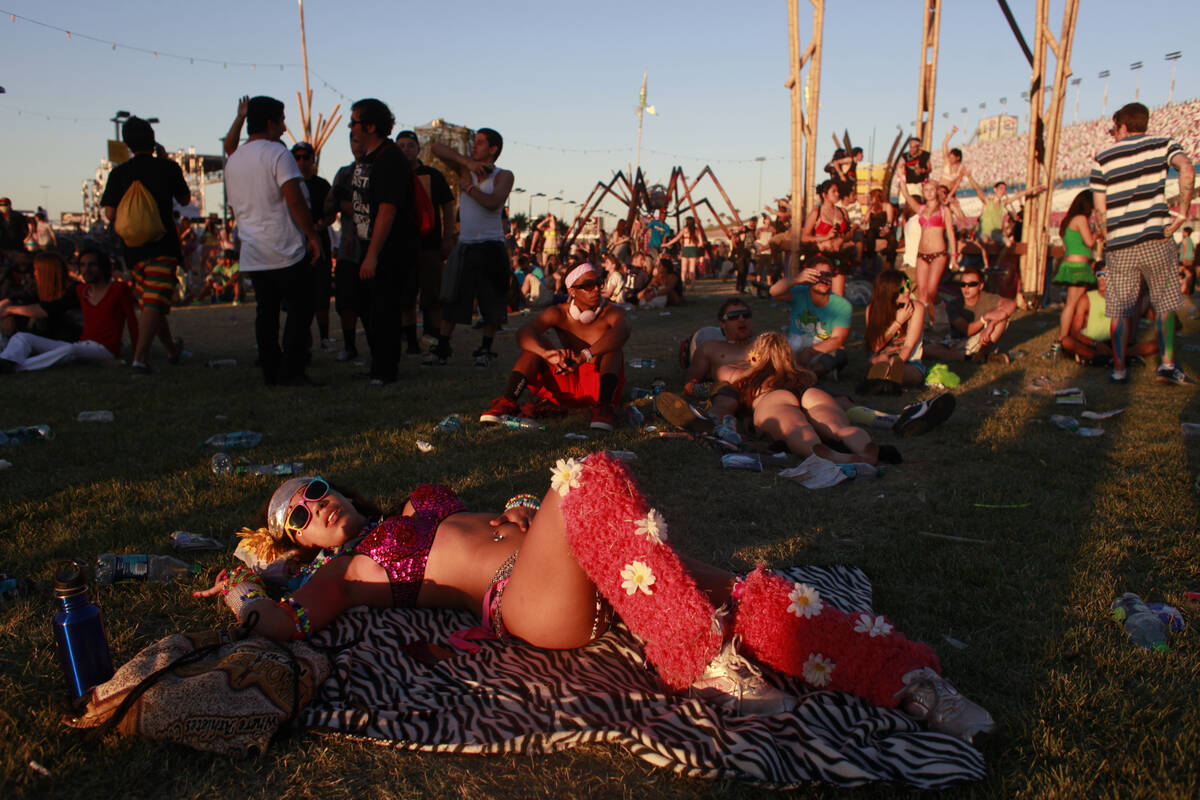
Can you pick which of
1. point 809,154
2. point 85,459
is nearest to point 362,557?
point 85,459

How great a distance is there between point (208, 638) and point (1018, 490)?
3924mm

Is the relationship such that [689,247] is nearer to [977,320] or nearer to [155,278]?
[977,320]

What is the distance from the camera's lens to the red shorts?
6.11m

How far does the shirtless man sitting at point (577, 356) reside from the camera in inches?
233

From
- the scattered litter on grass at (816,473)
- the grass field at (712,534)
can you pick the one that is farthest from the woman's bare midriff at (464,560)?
the scattered litter on grass at (816,473)

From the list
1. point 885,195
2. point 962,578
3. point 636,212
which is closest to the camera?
point 962,578

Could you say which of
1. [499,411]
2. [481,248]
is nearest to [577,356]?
[499,411]

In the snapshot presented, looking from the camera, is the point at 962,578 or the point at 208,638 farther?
the point at 962,578

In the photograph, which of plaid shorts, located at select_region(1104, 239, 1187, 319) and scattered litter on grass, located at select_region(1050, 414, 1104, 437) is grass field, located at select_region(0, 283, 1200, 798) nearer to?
scattered litter on grass, located at select_region(1050, 414, 1104, 437)

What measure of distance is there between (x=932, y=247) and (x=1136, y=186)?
324 centimetres

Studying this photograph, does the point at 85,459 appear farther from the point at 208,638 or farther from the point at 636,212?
the point at 636,212

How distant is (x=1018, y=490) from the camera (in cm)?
431

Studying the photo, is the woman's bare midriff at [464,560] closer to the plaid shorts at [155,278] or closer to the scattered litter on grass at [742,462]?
the scattered litter on grass at [742,462]

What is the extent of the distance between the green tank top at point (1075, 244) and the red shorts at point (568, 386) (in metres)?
5.38
